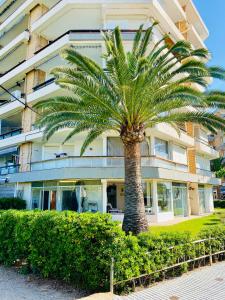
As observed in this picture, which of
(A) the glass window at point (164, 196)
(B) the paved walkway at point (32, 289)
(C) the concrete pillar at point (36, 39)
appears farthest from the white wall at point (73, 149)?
(B) the paved walkway at point (32, 289)

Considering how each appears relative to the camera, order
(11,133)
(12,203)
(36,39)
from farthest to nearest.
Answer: (11,133), (36,39), (12,203)

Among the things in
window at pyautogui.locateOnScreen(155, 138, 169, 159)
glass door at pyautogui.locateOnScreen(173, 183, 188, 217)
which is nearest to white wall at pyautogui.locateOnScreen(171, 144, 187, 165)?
window at pyautogui.locateOnScreen(155, 138, 169, 159)

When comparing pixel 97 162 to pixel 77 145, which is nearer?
pixel 97 162

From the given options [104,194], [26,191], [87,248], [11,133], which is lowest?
[87,248]

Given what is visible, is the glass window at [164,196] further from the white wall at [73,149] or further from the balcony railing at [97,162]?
the white wall at [73,149]

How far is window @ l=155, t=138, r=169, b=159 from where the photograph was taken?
2359 cm

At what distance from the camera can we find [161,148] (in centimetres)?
2455

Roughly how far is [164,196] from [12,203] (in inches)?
501

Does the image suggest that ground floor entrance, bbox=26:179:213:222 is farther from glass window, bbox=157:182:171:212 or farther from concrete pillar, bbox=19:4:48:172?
concrete pillar, bbox=19:4:48:172

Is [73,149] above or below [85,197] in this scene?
above

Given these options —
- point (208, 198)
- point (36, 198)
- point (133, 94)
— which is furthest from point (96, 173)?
point (208, 198)

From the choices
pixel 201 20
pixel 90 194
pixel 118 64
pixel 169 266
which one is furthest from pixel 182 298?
pixel 201 20

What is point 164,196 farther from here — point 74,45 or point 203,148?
point 74,45

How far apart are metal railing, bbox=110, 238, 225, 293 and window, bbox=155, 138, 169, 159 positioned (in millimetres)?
13791
